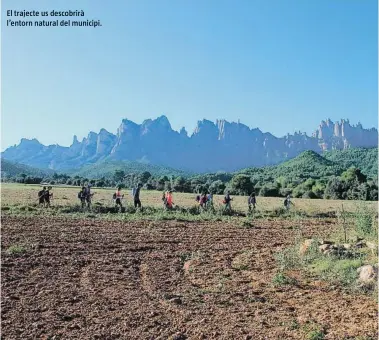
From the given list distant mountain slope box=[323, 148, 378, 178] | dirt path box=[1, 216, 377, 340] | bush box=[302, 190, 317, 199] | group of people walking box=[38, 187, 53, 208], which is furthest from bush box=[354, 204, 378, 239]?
distant mountain slope box=[323, 148, 378, 178]

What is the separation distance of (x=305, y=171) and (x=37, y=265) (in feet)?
388

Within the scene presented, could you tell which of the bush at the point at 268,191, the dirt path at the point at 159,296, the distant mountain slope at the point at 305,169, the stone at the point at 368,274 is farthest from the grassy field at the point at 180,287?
the distant mountain slope at the point at 305,169

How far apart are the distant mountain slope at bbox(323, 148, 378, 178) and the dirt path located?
11380 centimetres

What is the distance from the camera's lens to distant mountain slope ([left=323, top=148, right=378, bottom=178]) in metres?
127

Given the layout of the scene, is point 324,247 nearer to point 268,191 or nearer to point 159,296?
point 159,296

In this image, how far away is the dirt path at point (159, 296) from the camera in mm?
6902

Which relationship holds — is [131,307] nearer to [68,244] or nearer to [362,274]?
[362,274]

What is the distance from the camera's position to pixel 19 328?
22.4 feet

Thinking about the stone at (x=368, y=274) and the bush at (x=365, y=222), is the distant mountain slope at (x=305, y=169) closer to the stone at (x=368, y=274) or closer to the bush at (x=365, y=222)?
the bush at (x=365, y=222)

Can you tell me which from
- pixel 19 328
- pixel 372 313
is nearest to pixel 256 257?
pixel 372 313

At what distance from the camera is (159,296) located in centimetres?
862

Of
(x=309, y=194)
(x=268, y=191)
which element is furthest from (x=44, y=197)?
(x=309, y=194)

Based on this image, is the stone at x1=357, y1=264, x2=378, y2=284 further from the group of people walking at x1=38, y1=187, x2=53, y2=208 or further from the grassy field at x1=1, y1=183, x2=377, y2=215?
the group of people walking at x1=38, y1=187, x2=53, y2=208

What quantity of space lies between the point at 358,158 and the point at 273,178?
133 ft
